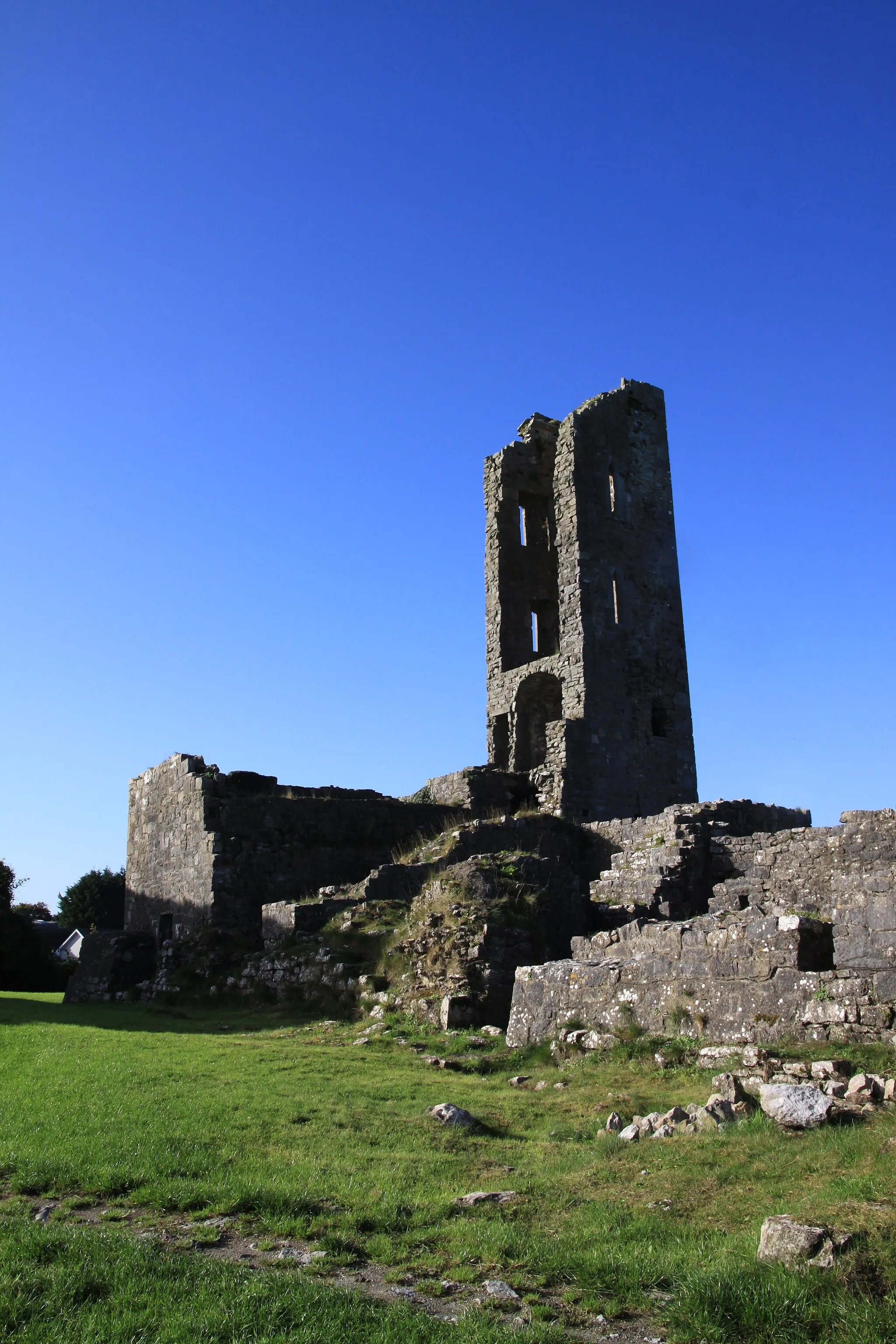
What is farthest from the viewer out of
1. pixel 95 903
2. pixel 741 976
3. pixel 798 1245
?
pixel 95 903

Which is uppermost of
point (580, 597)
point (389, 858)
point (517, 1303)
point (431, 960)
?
point (580, 597)

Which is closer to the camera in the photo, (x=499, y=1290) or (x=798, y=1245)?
(x=798, y=1245)

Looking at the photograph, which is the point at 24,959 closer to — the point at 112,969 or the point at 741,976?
the point at 112,969

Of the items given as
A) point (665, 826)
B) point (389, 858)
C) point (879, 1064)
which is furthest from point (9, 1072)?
point (389, 858)

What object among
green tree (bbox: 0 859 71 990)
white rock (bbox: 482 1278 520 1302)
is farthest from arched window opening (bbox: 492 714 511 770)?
white rock (bbox: 482 1278 520 1302)

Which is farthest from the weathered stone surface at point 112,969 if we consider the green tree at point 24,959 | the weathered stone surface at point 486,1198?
the weathered stone surface at point 486,1198

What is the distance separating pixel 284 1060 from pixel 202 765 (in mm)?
11485

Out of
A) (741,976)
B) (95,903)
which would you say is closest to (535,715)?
(741,976)

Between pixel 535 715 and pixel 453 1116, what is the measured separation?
64.0ft

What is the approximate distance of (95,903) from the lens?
48.2 m

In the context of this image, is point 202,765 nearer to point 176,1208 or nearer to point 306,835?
point 306,835

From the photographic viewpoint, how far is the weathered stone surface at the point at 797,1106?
233 inches

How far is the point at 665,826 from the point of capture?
16672mm

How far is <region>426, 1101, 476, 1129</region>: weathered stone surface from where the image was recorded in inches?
279
